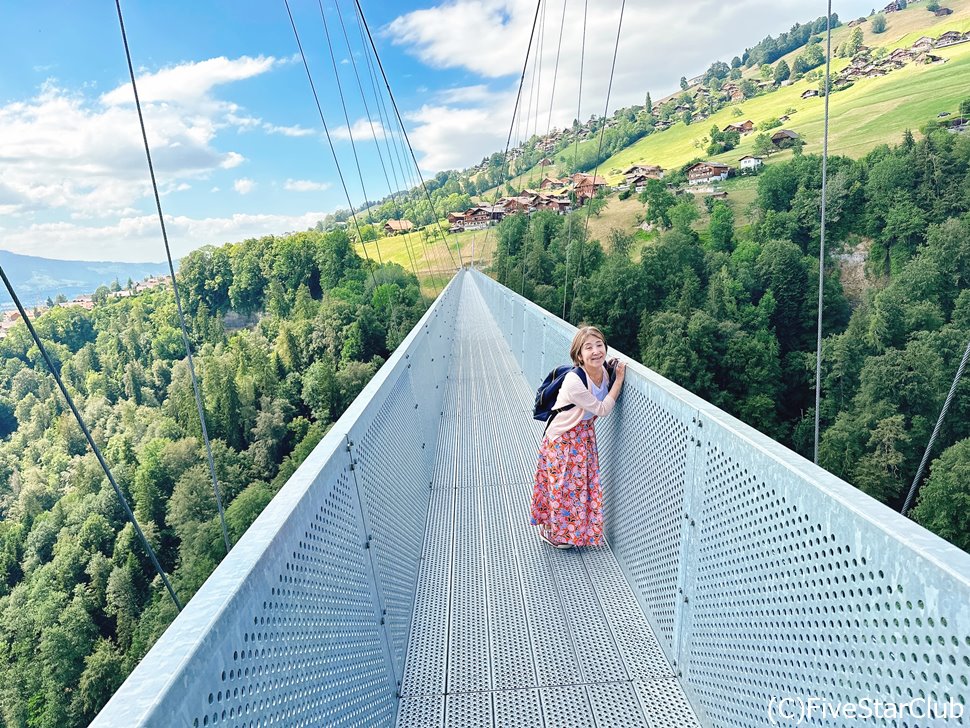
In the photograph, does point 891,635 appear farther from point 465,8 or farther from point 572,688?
point 465,8

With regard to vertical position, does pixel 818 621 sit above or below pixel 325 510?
below

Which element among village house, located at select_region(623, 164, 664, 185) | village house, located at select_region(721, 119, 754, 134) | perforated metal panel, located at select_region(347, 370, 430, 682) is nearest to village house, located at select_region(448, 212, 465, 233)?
village house, located at select_region(623, 164, 664, 185)

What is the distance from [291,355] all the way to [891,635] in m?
44.6

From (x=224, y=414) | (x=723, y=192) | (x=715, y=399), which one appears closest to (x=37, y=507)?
(x=224, y=414)

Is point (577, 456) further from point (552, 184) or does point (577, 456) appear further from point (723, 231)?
point (552, 184)

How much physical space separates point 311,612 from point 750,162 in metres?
70.2

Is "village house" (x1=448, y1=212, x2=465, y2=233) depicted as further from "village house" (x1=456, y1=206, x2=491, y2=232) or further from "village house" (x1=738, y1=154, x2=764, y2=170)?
"village house" (x1=738, y1=154, x2=764, y2=170)

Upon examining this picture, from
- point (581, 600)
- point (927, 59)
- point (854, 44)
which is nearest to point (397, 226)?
point (581, 600)

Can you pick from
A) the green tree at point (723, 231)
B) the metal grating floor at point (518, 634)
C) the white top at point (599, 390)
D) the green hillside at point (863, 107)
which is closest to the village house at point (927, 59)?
the green hillside at point (863, 107)

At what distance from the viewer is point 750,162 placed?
62.8m

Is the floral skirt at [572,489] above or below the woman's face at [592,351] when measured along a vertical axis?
below

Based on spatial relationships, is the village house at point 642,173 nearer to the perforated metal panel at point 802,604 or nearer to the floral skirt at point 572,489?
the floral skirt at point 572,489

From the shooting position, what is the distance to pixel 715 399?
38625 millimetres

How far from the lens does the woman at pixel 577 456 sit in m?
2.84
